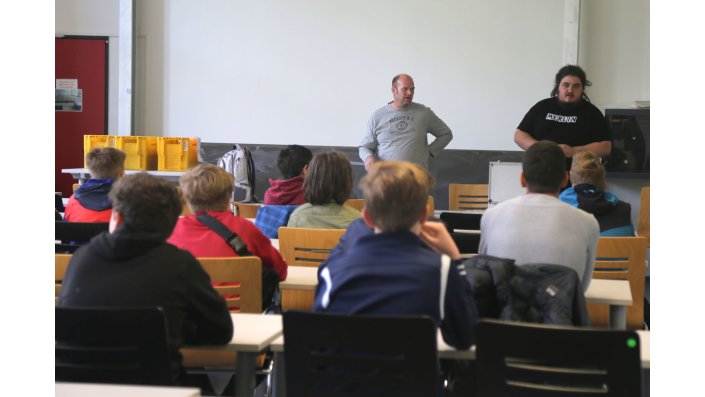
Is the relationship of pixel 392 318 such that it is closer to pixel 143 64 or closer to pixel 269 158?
pixel 269 158

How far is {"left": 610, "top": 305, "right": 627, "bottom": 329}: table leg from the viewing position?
3.23 metres

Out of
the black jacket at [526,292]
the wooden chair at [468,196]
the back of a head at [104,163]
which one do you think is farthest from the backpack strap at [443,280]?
the wooden chair at [468,196]

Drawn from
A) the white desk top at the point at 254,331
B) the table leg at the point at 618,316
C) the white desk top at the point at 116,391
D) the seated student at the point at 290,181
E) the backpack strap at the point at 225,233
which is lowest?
the table leg at the point at 618,316

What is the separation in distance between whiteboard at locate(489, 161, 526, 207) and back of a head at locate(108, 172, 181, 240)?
504 cm

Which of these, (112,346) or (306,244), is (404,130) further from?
(112,346)

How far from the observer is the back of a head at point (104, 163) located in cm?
484

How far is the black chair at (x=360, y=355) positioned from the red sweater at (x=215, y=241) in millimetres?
1172

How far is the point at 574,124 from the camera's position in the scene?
255 inches

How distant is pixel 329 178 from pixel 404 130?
10.6 feet

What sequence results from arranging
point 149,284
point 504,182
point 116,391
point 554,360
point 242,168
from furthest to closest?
point 242,168
point 504,182
point 149,284
point 554,360
point 116,391

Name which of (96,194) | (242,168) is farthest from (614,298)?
(242,168)

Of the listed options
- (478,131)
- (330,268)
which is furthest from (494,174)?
(330,268)

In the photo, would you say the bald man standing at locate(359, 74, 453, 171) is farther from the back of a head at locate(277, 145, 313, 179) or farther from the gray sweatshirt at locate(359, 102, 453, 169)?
the back of a head at locate(277, 145, 313, 179)

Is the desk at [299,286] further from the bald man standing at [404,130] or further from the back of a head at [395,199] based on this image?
the bald man standing at [404,130]
